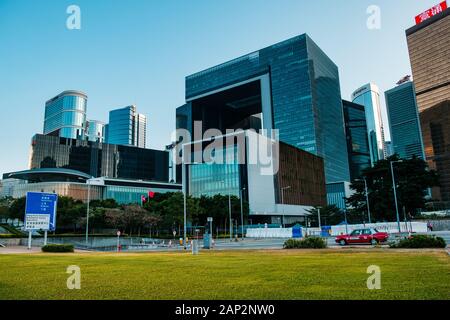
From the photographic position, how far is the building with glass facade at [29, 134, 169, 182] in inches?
6309

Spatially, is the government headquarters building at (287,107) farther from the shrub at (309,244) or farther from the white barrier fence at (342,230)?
the shrub at (309,244)

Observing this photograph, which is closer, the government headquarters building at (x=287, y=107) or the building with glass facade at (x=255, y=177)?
the building with glass facade at (x=255, y=177)

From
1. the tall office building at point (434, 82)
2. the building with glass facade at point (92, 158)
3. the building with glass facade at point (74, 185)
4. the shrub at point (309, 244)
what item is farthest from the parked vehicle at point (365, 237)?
the building with glass facade at point (92, 158)

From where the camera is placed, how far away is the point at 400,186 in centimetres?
6256

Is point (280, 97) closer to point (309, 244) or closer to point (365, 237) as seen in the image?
point (365, 237)

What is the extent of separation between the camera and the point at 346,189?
158625 millimetres

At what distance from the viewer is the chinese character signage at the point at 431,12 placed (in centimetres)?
13688

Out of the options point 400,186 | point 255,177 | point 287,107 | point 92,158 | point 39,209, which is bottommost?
point 39,209

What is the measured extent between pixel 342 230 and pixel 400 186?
14.0 metres

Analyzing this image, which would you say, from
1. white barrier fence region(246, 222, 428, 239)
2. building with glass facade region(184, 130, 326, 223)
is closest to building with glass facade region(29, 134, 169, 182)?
building with glass facade region(184, 130, 326, 223)

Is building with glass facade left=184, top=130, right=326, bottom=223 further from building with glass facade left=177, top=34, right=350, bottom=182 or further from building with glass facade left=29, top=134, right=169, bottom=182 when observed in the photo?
building with glass facade left=29, top=134, right=169, bottom=182

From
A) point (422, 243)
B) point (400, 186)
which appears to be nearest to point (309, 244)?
point (422, 243)

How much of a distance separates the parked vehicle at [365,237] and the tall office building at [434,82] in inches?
5139

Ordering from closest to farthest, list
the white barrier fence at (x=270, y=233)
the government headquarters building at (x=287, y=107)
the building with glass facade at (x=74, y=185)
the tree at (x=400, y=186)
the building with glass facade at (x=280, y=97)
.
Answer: the tree at (x=400, y=186) → the white barrier fence at (x=270, y=233) → the building with glass facade at (x=74, y=185) → the government headquarters building at (x=287, y=107) → the building with glass facade at (x=280, y=97)
